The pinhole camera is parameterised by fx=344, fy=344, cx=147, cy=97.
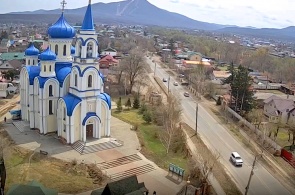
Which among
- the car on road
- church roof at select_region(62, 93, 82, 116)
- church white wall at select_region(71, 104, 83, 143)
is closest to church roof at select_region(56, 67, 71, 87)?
church roof at select_region(62, 93, 82, 116)

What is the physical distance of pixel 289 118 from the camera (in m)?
35.4

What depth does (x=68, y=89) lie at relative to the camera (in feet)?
87.3

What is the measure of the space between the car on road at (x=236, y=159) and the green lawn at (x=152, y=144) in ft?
11.6

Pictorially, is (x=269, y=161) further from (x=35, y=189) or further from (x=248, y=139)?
(x=35, y=189)

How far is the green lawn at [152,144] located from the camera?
23734 mm

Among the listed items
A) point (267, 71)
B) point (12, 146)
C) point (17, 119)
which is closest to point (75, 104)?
point (12, 146)

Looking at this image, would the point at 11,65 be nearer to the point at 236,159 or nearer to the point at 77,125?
the point at 77,125

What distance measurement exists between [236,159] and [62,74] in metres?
14.5

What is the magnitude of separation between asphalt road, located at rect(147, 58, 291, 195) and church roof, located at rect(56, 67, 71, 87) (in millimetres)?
12606

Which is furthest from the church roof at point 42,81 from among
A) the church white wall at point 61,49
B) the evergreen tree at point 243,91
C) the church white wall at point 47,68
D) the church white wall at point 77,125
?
the evergreen tree at point 243,91

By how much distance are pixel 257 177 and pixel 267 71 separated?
53308 millimetres

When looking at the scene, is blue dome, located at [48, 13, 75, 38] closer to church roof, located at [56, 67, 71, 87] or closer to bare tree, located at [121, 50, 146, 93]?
church roof, located at [56, 67, 71, 87]

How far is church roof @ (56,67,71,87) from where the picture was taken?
2631 cm

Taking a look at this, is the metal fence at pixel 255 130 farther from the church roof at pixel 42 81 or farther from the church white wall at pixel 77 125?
the church roof at pixel 42 81
